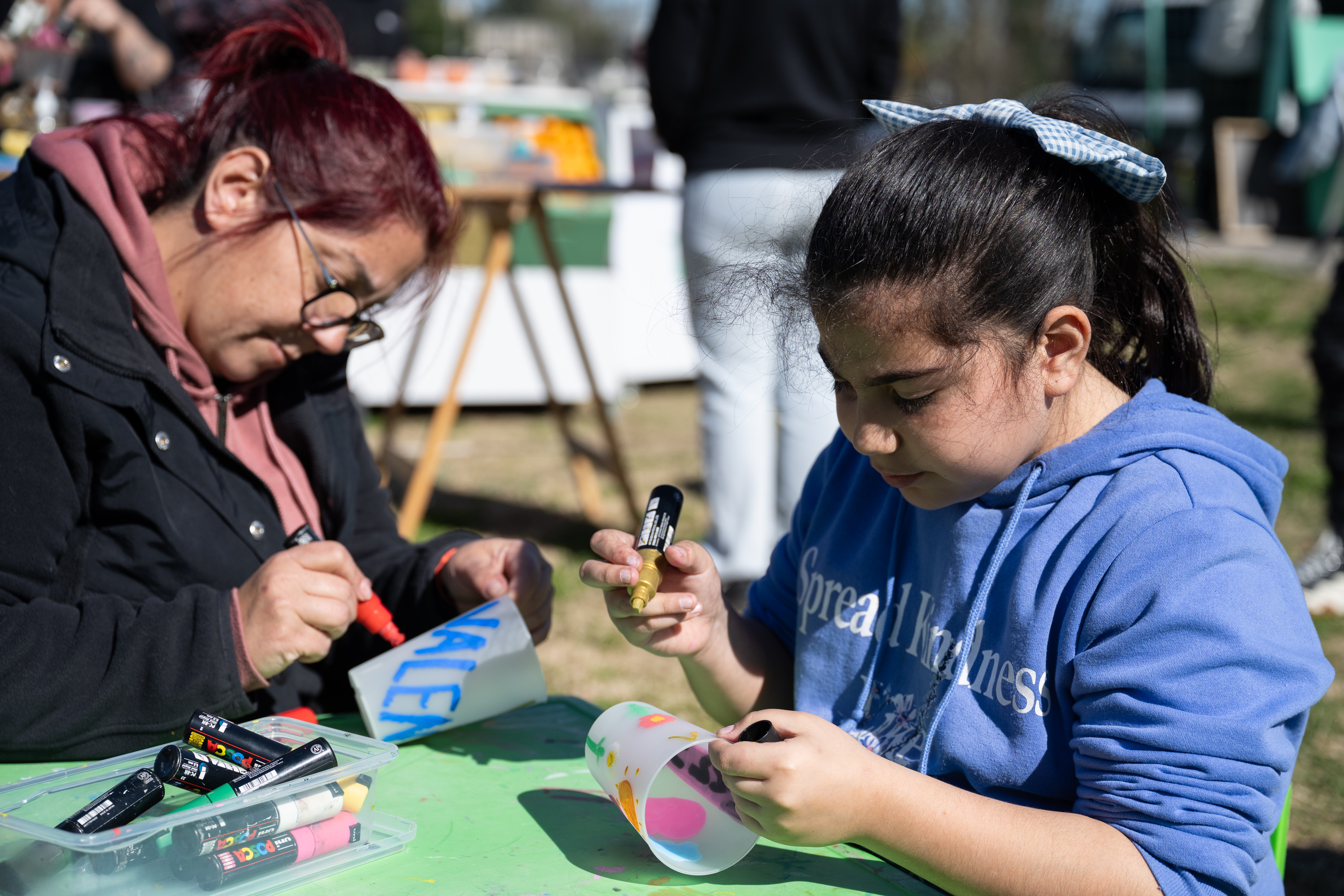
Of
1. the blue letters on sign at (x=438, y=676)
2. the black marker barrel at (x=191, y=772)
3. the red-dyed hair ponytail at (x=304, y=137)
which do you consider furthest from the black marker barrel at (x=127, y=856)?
the red-dyed hair ponytail at (x=304, y=137)

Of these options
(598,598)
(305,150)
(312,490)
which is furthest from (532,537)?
(305,150)

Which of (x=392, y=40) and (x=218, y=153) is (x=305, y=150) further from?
(x=392, y=40)

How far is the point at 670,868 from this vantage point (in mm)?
1162

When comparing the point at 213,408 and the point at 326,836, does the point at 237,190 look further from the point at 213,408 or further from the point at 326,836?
the point at 326,836

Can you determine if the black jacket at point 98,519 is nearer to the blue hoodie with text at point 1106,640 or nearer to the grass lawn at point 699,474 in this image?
the blue hoodie with text at point 1106,640

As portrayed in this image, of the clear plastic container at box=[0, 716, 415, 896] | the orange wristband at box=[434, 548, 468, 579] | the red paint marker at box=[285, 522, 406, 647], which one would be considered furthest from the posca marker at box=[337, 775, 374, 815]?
the orange wristband at box=[434, 548, 468, 579]

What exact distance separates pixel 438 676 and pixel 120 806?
0.45 m

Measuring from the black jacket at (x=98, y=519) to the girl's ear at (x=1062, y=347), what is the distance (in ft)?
3.17

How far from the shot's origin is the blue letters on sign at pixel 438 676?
4.71 ft

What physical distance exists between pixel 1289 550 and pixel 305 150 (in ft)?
12.5

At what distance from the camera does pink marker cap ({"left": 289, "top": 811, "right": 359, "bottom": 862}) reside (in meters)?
1.12

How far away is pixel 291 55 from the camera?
5.70 feet

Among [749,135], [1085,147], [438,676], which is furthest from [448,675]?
[749,135]

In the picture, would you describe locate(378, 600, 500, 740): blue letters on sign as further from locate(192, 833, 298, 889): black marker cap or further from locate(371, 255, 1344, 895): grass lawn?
locate(371, 255, 1344, 895): grass lawn
